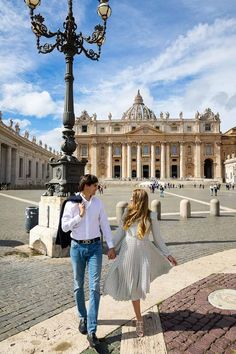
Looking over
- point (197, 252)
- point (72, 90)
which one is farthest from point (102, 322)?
point (72, 90)

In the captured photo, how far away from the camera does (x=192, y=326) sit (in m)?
3.37

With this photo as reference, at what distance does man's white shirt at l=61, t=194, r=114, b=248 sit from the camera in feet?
10.7

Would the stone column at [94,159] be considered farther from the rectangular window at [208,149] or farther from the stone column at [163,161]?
the rectangular window at [208,149]

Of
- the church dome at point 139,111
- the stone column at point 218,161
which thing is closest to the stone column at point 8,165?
the stone column at point 218,161

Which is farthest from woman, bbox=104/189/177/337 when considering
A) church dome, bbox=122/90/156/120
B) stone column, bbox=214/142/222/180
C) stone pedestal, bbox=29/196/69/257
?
church dome, bbox=122/90/156/120

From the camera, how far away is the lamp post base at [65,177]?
Answer: 6.84 m

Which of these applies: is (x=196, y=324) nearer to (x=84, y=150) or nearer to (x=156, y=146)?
(x=156, y=146)

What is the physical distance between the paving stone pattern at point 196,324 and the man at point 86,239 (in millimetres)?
979

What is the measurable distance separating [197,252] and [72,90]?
505cm

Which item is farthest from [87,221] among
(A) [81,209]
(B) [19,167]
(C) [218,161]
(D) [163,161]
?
(C) [218,161]

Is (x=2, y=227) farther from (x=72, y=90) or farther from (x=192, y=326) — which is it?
(x=192, y=326)

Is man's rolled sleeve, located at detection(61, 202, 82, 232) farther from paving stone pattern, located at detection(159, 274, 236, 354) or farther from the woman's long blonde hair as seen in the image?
paving stone pattern, located at detection(159, 274, 236, 354)

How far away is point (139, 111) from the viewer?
388 feet

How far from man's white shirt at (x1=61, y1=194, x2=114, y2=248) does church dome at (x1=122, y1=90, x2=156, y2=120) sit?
113 meters
